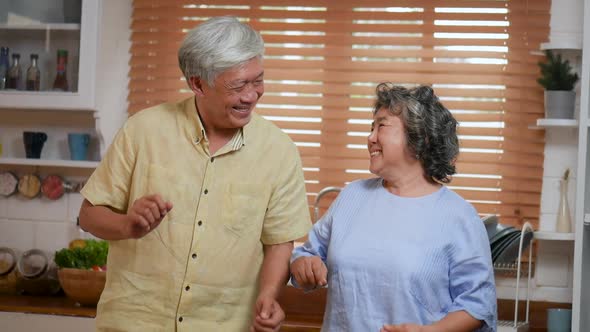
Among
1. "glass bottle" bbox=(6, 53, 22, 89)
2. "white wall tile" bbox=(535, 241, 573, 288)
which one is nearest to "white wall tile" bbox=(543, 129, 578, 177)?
"white wall tile" bbox=(535, 241, 573, 288)

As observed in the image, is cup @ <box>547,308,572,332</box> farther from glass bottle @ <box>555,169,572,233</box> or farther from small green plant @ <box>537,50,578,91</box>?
small green plant @ <box>537,50,578,91</box>

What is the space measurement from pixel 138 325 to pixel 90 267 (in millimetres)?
1632

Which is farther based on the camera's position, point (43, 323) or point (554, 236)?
point (43, 323)

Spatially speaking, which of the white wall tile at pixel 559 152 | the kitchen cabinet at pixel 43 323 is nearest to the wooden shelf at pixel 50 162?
the kitchen cabinet at pixel 43 323

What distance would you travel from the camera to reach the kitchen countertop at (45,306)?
140 inches

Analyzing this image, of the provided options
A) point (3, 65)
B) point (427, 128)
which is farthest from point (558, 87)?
point (3, 65)

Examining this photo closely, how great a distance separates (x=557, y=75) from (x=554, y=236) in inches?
23.1

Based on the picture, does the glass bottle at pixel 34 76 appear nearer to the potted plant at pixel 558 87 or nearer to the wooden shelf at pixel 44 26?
the wooden shelf at pixel 44 26

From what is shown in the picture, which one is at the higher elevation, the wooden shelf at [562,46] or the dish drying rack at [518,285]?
the wooden shelf at [562,46]

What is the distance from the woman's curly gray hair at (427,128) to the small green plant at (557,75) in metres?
1.55

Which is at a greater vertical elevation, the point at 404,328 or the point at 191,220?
the point at 191,220

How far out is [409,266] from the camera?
6.38 ft

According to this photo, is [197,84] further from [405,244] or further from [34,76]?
[34,76]

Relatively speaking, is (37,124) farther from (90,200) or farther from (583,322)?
(583,322)
